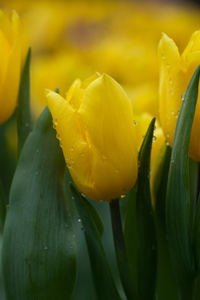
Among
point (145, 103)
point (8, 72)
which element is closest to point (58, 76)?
point (145, 103)

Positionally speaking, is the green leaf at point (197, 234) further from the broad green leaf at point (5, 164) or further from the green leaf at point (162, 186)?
the broad green leaf at point (5, 164)

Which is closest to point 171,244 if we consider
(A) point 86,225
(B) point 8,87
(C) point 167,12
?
(A) point 86,225

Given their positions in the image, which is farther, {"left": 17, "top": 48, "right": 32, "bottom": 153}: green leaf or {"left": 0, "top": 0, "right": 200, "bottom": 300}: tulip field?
{"left": 17, "top": 48, "right": 32, "bottom": 153}: green leaf

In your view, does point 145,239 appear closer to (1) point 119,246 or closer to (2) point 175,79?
(1) point 119,246

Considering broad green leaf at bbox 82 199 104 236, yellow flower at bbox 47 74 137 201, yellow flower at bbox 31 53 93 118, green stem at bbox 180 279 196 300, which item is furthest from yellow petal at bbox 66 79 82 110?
yellow flower at bbox 31 53 93 118

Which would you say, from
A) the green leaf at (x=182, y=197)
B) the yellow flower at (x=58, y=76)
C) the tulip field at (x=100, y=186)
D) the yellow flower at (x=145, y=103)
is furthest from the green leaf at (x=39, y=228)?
the yellow flower at (x=58, y=76)

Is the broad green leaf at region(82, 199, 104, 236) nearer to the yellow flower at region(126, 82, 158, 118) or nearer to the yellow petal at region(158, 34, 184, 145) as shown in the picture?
the yellow petal at region(158, 34, 184, 145)

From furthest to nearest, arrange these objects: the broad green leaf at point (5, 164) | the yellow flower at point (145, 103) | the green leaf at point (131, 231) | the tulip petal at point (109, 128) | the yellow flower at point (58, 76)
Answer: the yellow flower at point (58, 76) → the yellow flower at point (145, 103) → the broad green leaf at point (5, 164) → the green leaf at point (131, 231) → the tulip petal at point (109, 128)
